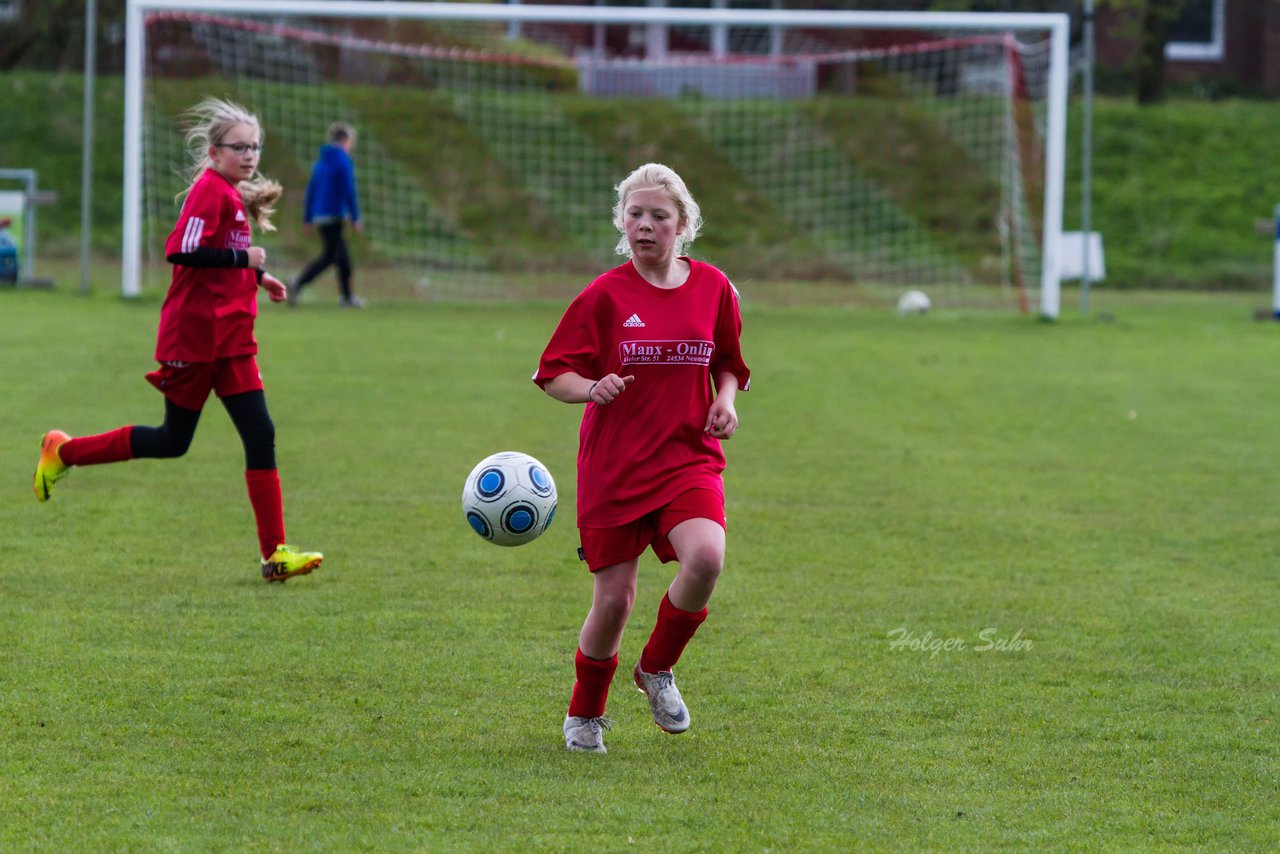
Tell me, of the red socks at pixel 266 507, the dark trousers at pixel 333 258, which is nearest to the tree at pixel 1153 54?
the dark trousers at pixel 333 258

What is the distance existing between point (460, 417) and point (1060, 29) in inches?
417

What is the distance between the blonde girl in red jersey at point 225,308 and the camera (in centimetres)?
643

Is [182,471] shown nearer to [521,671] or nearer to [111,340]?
[521,671]

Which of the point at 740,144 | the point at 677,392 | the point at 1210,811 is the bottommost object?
the point at 1210,811

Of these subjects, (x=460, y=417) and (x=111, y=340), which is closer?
(x=460, y=417)

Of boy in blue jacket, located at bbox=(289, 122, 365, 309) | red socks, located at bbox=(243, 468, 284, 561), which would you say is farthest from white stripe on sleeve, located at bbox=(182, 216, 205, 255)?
boy in blue jacket, located at bbox=(289, 122, 365, 309)

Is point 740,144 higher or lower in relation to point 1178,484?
higher

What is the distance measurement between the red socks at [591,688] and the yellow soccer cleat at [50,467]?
3.44 m

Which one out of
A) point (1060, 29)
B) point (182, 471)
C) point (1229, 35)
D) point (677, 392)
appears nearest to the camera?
point (677, 392)

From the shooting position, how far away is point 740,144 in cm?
2650

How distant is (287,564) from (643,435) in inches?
93.7

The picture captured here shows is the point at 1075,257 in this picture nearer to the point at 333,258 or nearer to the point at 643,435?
the point at 333,258

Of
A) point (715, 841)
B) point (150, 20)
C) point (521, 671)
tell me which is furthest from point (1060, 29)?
point (715, 841)
